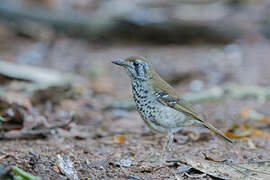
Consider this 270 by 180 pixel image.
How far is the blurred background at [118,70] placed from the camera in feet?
18.7

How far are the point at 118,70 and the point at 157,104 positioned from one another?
533cm

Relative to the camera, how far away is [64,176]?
3.94 m

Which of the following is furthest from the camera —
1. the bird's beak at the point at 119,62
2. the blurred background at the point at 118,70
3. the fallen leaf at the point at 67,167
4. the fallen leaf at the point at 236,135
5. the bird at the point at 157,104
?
the fallen leaf at the point at 236,135

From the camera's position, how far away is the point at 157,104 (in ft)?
16.5

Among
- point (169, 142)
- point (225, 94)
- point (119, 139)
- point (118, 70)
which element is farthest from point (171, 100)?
point (118, 70)

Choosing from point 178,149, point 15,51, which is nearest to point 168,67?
point 15,51

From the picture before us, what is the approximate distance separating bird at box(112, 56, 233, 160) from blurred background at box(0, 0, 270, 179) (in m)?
0.34

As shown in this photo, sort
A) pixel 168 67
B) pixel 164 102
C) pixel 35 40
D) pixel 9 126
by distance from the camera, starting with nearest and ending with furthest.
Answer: pixel 164 102 → pixel 9 126 → pixel 168 67 → pixel 35 40

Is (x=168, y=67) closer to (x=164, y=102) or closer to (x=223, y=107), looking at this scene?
(x=223, y=107)

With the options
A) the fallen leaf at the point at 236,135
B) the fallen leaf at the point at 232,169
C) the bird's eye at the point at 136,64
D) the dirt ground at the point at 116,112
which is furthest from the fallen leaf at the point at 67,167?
the fallen leaf at the point at 236,135

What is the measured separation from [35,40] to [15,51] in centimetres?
92

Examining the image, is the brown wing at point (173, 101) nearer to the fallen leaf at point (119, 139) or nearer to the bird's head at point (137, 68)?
the bird's head at point (137, 68)

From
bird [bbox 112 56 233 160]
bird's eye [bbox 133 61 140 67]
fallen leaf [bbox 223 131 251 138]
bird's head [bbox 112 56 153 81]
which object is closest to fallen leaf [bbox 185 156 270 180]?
bird [bbox 112 56 233 160]

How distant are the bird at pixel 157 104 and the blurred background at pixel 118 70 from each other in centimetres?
34
